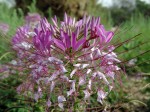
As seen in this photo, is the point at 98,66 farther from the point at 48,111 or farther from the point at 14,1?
the point at 14,1

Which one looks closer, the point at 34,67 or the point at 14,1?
the point at 34,67

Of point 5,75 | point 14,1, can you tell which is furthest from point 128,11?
point 5,75

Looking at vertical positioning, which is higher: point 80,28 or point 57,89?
point 80,28

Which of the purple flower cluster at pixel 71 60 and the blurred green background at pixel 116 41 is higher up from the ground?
the blurred green background at pixel 116 41

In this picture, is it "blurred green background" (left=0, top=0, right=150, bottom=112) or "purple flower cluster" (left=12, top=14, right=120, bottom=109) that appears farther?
"blurred green background" (left=0, top=0, right=150, bottom=112)
